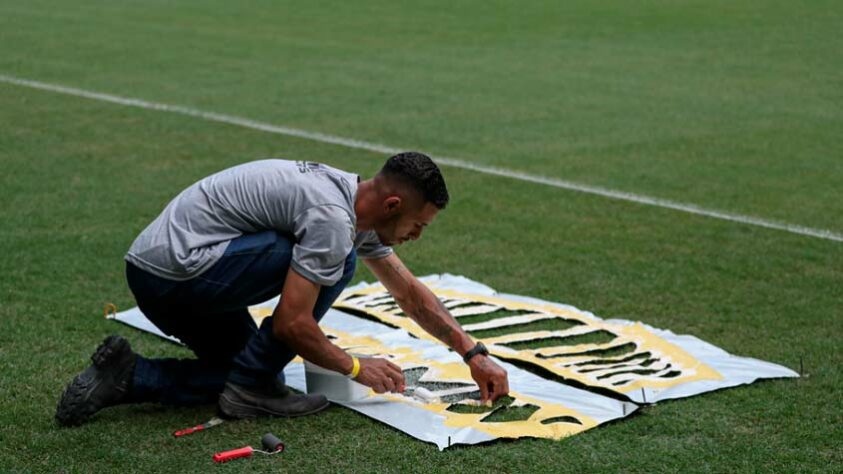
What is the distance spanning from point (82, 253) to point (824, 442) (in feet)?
14.3

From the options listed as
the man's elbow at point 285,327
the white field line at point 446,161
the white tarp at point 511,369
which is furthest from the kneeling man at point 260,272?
the white field line at point 446,161

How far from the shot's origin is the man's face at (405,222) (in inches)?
181

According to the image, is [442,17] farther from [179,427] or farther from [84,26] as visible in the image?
[179,427]

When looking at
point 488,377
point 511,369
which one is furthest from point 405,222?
point 511,369

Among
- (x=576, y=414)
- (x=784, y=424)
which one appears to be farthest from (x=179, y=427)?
(x=784, y=424)

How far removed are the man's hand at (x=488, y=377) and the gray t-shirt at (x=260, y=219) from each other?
74 cm

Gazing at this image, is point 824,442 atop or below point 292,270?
below

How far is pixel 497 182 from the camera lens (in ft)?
31.0

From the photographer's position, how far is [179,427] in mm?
4812

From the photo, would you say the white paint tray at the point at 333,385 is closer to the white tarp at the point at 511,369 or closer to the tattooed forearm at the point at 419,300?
the white tarp at the point at 511,369

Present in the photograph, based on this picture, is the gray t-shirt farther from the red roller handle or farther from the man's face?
the red roller handle

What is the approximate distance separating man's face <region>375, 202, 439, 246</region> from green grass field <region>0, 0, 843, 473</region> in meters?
0.76

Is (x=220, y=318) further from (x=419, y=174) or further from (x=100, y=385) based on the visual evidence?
(x=419, y=174)

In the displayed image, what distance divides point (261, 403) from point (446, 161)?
219 inches
